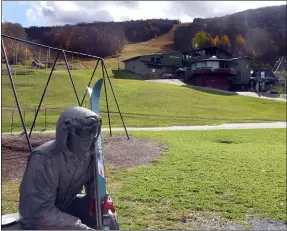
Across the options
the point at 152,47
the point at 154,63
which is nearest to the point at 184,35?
the point at 152,47

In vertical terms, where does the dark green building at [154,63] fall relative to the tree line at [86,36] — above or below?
below

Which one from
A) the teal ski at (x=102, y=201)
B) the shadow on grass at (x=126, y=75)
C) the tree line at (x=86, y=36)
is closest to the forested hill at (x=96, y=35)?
the tree line at (x=86, y=36)

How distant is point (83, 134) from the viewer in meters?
4.27

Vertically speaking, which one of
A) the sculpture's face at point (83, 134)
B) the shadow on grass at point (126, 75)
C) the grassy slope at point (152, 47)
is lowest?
the sculpture's face at point (83, 134)

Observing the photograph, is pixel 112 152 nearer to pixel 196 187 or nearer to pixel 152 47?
pixel 196 187

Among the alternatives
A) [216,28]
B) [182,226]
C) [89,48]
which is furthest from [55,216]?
[216,28]

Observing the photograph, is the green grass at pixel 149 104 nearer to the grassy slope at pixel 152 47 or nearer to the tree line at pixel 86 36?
the tree line at pixel 86 36

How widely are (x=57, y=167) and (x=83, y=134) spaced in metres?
0.44

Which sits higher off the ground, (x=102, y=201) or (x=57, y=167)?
(x=57, y=167)

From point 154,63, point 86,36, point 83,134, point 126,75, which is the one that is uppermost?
point 86,36

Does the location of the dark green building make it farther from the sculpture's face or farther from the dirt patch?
the sculpture's face

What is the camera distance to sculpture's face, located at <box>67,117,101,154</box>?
423 centimetres

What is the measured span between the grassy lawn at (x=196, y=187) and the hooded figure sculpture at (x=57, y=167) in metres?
3.45

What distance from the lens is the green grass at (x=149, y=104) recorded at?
3095 centimetres
